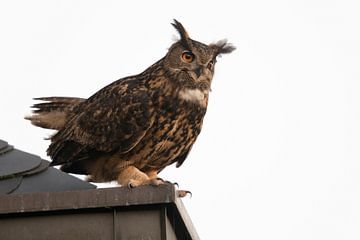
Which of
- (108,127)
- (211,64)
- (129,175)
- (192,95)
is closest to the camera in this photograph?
(129,175)

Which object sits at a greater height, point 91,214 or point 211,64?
point 211,64

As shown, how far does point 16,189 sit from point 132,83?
1.80 m

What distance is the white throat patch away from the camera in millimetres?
6309

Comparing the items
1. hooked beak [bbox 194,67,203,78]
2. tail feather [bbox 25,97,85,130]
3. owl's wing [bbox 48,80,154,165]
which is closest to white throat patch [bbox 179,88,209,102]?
hooked beak [bbox 194,67,203,78]

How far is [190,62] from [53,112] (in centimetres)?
138

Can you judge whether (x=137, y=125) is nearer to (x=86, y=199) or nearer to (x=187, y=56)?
(x=187, y=56)

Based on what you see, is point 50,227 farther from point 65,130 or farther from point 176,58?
point 176,58

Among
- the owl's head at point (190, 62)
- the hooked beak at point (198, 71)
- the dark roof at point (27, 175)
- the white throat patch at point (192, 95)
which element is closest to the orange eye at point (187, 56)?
the owl's head at point (190, 62)

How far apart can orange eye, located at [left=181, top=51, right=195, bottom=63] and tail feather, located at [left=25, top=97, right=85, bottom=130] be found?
41.7 inches

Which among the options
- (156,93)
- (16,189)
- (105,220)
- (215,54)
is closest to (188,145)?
(156,93)

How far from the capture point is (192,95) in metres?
6.35

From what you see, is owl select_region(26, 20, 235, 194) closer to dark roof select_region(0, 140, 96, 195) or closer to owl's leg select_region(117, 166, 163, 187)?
owl's leg select_region(117, 166, 163, 187)

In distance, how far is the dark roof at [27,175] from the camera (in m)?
5.07

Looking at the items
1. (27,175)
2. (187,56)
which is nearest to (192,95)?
(187,56)
